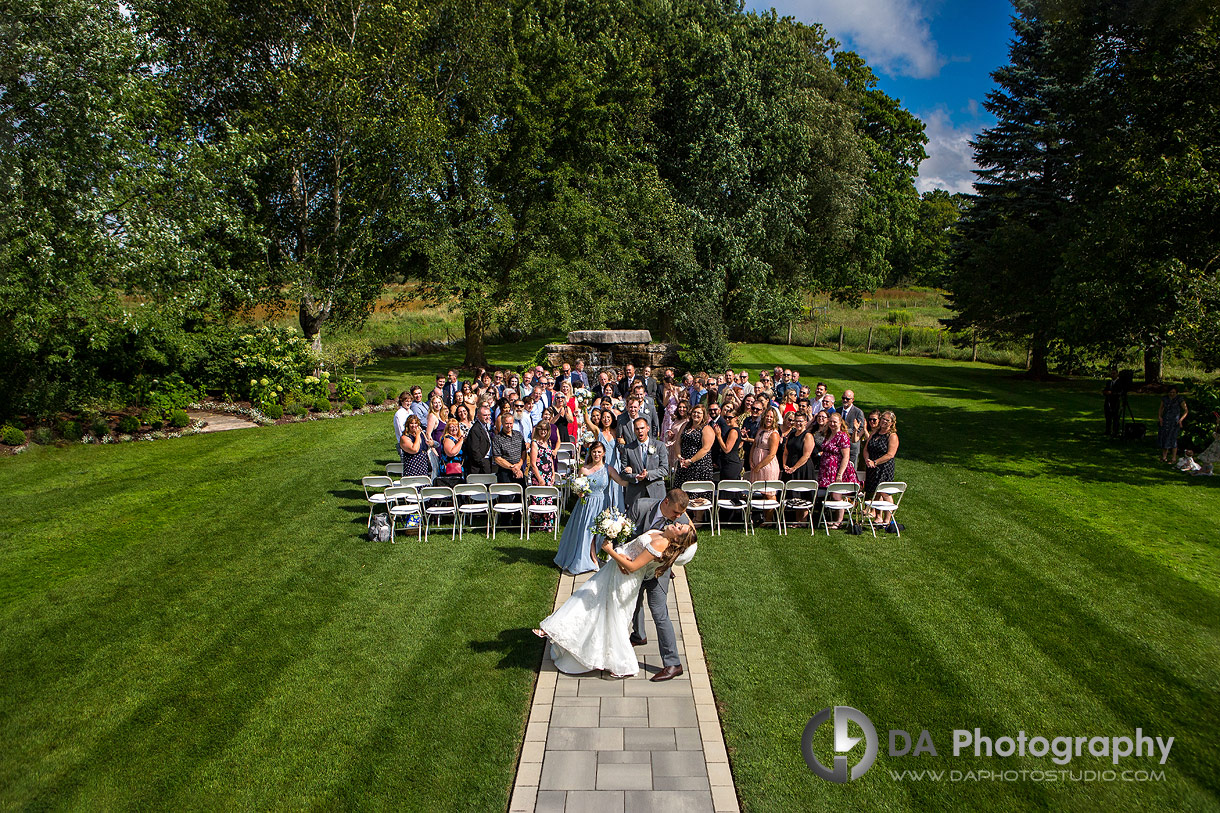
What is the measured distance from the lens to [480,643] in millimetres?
7336

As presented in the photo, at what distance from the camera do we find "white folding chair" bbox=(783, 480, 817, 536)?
10445 millimetres

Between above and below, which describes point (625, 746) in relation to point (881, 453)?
below

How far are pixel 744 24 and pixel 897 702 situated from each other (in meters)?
30.3

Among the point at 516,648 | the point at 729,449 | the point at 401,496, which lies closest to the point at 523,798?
A: the point at 516,648

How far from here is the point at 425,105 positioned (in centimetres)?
2339

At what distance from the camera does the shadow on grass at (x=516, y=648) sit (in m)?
6.95

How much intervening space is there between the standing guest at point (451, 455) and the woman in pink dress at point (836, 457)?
574 cm

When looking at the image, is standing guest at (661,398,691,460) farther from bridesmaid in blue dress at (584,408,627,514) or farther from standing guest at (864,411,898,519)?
standing guest at (864,411,898,519)

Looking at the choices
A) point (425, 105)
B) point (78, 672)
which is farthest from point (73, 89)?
point (78, 672)

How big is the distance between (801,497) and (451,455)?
18.8ft

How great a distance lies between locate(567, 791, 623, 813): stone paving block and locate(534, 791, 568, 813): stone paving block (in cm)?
5

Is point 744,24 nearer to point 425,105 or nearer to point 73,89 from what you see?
point 425,105

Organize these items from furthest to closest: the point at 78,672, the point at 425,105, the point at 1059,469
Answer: the point at 425,105
the point at 1059,469
the point at 78,672

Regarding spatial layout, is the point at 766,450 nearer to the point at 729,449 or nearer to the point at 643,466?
the point at 729,449
